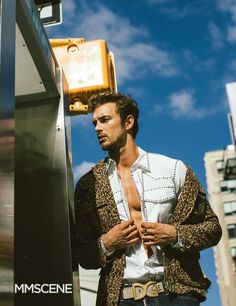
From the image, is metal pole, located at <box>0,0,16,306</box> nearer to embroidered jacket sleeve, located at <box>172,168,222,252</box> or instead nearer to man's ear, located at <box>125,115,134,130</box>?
embroidered jacket sleeve, located at <box>172,168,222,252</box>

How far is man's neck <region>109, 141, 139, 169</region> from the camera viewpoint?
2992 millimetres

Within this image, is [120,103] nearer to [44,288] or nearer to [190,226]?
[190,226]

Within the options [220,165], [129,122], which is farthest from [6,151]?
[220,165]

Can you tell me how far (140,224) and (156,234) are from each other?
0.64 feet

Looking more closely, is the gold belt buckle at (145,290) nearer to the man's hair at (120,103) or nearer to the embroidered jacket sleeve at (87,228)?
the embroidered jacket sleeve at (87,228)

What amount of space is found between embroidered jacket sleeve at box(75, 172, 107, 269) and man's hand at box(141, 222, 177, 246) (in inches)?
9.9

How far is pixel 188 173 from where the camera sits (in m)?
2.85

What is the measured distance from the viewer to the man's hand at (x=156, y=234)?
2.50m

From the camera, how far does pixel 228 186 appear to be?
60188 millimetres

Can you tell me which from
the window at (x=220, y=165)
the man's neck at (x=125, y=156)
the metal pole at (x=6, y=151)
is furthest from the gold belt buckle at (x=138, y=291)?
the window at (x=220, y=165)

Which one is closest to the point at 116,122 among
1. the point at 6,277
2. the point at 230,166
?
the point at 6,277

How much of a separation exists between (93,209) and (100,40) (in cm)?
171

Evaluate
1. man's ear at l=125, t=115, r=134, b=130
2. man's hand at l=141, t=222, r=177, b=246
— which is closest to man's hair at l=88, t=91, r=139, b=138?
man's ear at l=125, t=115, r=134, b=130

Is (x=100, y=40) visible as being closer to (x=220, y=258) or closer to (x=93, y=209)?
(x=93, y=209)
